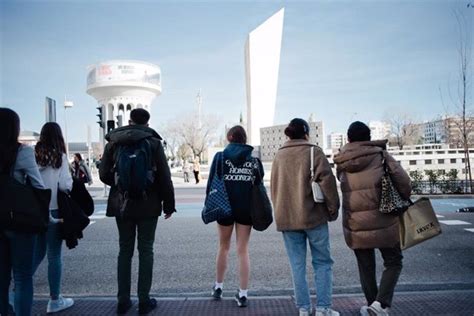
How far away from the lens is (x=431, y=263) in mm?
5910

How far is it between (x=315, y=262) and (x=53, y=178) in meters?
2.67

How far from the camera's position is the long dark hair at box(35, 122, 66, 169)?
3934 mm

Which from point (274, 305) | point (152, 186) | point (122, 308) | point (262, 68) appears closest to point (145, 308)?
point (122, 308)

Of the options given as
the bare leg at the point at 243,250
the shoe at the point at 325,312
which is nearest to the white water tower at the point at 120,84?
the bare leg at the point at 243,250

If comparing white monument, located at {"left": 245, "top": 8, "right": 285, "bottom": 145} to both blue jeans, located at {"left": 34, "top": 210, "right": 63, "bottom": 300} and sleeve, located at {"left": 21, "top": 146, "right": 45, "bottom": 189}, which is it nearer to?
blue jeans, located at {"left": 34, "top": 210, "right": 63, "bottom": 300}

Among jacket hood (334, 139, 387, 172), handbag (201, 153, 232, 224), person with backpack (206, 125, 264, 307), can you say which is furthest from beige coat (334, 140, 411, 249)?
handbag (201, 153, 232, 224)

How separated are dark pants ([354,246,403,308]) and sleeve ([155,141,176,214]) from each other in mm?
1897

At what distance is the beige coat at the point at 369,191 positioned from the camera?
363 cm

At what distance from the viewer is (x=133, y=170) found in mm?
3746

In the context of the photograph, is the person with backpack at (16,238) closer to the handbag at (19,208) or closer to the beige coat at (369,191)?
the handbag at (19,208)

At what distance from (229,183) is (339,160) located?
3.68 ft

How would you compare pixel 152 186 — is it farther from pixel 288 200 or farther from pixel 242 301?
pixel 242 301

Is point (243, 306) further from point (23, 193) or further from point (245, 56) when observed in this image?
point (245, 56)

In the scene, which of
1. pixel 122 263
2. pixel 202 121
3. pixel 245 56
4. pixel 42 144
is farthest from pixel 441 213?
pixel 202 121
